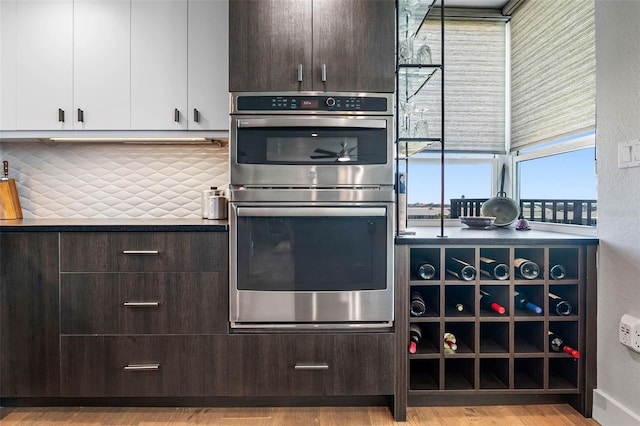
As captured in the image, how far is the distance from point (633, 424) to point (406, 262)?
3.70ft

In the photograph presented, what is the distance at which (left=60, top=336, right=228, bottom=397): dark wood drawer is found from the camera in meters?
1.70

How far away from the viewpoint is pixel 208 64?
2.05 meters

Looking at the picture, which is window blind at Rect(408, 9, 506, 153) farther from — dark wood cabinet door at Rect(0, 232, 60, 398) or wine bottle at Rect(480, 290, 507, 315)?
dark wood cabinet door at Rect(0, 232, 60, 398)

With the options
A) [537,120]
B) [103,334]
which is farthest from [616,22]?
[103,334]

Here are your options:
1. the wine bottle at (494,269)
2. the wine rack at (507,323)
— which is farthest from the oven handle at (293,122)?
the wine bottle at (494,269)

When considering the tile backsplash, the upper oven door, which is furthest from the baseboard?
the tile backsplash

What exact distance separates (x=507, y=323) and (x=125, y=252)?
1.88m

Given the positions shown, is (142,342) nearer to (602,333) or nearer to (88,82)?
(88,82)

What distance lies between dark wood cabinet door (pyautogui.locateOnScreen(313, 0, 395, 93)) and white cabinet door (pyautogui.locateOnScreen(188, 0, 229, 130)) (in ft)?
2.07

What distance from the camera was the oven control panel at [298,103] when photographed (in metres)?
1.71

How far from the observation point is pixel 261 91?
171cm

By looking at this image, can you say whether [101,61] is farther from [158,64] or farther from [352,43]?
[352,43]

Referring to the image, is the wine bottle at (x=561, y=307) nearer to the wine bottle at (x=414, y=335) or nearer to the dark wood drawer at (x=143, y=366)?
the wine bottle at (x=414, y=335)

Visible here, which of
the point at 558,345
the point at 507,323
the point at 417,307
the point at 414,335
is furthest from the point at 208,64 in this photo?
the point at 558,345
